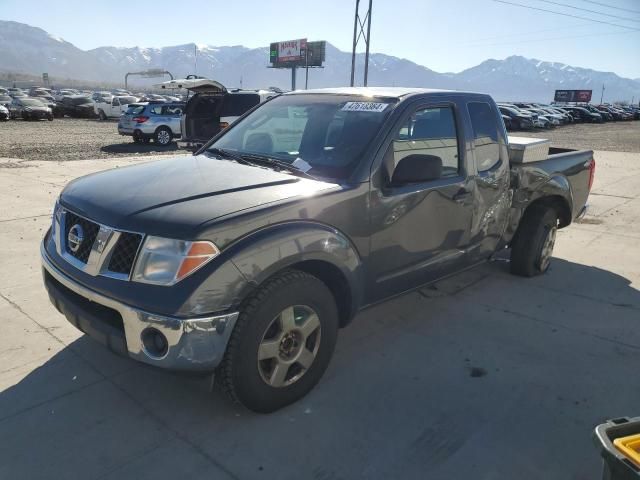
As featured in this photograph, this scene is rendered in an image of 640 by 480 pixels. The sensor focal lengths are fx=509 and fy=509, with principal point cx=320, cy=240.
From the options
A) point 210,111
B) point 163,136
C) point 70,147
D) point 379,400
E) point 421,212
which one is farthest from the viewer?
point 163,136

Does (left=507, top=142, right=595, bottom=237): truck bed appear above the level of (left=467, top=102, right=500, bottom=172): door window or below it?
below

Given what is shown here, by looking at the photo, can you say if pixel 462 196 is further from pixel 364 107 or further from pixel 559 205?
pixel 559 205

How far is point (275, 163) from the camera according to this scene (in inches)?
130

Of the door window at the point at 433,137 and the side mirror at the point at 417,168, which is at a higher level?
the door window at the point at 433,137

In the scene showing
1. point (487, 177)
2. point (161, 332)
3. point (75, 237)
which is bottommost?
point (161, 332)

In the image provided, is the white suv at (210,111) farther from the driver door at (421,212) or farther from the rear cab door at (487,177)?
the driver door at (421,212)

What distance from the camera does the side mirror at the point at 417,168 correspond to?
3111mm

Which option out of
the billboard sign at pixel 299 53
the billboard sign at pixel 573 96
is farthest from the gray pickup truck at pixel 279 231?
the billboard sign at pixel 573 96

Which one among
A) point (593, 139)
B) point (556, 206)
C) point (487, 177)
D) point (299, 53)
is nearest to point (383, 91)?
point (487, 177)

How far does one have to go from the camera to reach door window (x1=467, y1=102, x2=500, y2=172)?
399 cm

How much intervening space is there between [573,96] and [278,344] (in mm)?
101059

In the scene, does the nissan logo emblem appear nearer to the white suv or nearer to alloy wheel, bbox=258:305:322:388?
alloy wheel, bbox=258:305:322:388

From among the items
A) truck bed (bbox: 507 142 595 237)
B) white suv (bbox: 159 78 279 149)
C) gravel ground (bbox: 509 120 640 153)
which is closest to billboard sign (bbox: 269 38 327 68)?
gravel ground (bbox: 509 120 640 153)

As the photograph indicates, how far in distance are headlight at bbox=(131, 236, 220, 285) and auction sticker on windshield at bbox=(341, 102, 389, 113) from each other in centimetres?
159
